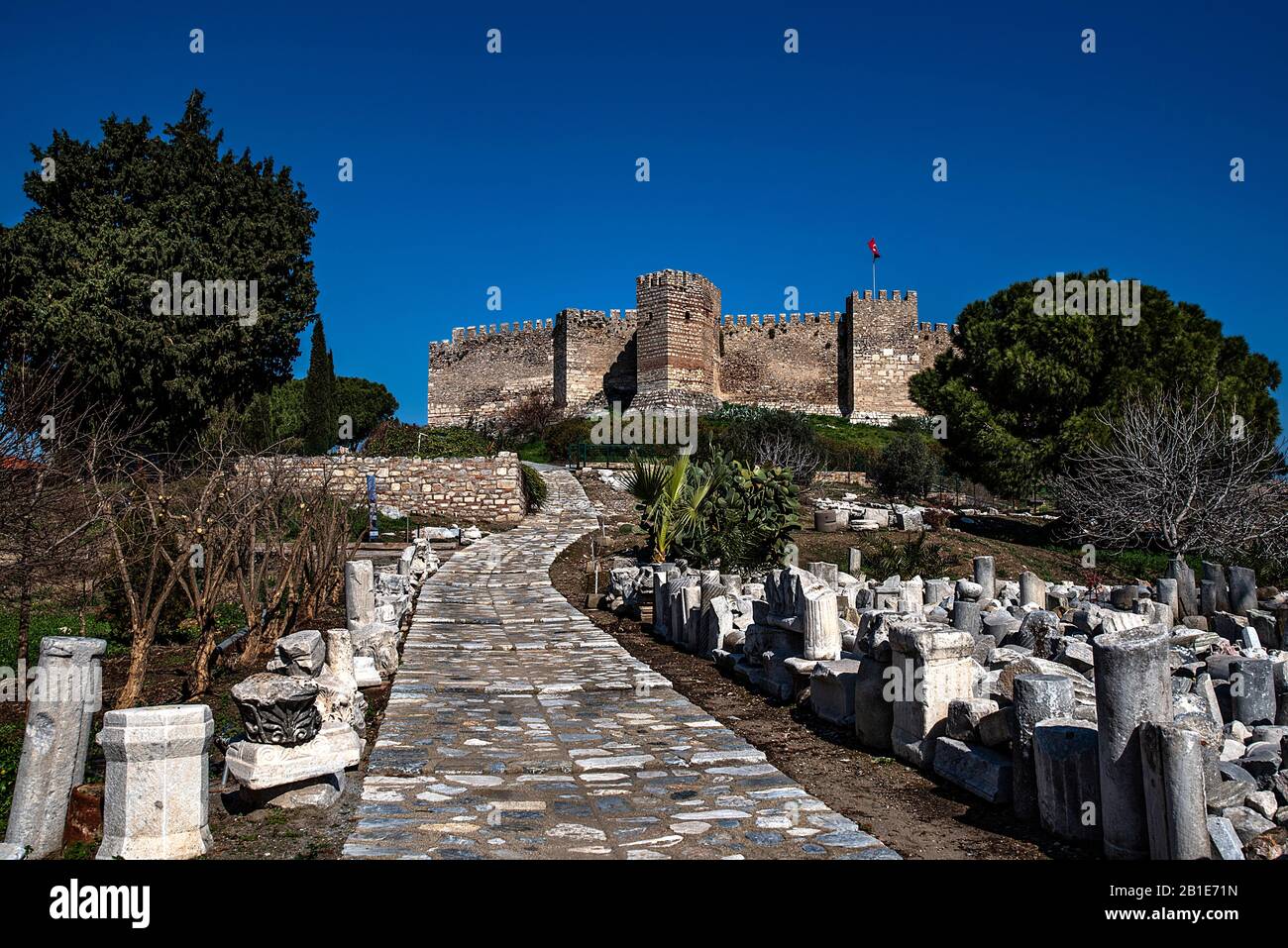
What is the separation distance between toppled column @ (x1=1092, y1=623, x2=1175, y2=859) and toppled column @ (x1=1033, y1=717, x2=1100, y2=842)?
0.34 ft

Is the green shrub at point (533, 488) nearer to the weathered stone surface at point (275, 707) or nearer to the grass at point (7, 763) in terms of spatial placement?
the grass at point (7, 763)

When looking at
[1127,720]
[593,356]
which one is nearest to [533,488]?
[1127,720]

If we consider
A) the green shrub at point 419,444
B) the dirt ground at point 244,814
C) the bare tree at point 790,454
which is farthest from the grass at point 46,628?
the bare tree at point 790,454

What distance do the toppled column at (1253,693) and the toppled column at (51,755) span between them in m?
6.13

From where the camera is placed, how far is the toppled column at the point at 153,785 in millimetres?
3602

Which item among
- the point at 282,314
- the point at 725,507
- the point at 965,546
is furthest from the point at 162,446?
the point at 965,546

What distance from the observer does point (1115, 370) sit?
22.6 metres

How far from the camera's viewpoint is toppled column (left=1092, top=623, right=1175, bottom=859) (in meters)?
3.55

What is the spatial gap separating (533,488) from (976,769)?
21.0 metres

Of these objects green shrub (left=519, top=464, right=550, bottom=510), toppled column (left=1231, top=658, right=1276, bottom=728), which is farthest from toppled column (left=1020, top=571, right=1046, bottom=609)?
green shrub (left=519, top=464, right=550, bottom=510)

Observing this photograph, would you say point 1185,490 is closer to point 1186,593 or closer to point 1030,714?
point 1186,593

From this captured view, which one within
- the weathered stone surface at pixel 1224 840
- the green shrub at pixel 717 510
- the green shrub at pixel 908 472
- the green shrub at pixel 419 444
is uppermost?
the green shrub at pixel 419 444
